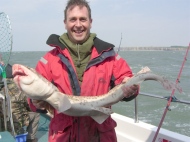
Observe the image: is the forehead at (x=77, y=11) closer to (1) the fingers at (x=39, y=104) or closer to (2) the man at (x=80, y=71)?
(2) the man at (x=80, y=71)

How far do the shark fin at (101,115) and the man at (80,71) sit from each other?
10 centimetres

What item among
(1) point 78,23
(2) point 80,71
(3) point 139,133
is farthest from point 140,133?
(1) point 78,23

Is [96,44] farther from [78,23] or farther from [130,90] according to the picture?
[130,90]

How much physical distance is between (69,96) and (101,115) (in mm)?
436

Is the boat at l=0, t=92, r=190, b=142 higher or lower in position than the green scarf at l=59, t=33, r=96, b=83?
lower

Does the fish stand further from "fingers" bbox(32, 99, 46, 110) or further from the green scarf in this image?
the green scarf

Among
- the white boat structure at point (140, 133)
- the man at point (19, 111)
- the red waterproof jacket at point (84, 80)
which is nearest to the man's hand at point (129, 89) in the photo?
the red waterproof jacket at point (84, 80)

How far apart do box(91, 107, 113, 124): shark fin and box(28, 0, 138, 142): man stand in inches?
4.0

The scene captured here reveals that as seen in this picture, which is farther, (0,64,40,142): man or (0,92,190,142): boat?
(0,64,40,142): man

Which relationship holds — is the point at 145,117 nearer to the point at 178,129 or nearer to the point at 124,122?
the point at 178,129

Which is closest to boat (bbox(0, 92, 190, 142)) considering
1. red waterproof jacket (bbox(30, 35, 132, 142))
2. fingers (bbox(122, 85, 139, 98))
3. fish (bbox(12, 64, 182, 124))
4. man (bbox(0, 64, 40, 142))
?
man (bbox(0, 64, 40, 142))

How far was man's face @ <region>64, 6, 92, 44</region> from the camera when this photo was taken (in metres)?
3.19

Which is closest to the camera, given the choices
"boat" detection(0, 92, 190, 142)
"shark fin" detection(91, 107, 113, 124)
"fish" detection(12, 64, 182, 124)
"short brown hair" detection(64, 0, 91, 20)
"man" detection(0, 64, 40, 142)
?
"fish" detection(12, 64, 182, 124)

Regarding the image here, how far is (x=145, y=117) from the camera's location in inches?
561
